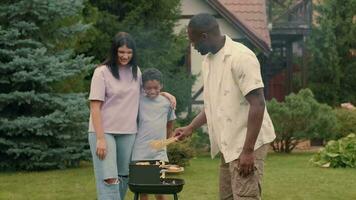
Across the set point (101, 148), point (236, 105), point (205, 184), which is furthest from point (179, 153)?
point (236, 105)

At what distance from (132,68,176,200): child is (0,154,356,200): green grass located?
247 centimetres

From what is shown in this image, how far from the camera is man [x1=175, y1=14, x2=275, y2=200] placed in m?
4.70

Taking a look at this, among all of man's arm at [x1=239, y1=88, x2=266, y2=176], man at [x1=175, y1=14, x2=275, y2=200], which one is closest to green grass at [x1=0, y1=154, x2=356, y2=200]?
man at [x1=175, y1=14, x2=275, y2=200]

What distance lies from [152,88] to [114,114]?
1.66 feet

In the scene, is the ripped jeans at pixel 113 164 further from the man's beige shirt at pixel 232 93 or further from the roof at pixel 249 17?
the roof at pixel 249 17

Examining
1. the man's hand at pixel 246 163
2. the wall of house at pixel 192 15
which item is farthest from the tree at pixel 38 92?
the man's hand at pixel 246 163

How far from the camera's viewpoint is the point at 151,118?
21.5ft

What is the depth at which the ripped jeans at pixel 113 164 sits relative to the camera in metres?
6.06

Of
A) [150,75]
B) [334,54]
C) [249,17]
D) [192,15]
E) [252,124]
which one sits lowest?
[334,54]

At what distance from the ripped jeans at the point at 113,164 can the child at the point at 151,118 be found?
5.0 inches

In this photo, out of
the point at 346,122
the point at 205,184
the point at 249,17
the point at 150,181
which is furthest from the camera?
the point at 249,17

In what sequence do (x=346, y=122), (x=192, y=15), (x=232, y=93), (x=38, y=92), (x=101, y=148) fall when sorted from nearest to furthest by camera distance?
(x=232, y=93)
(x=101, y=148)
(x=38, y=92)
(x=346, y=122)
(x=192, y=15)

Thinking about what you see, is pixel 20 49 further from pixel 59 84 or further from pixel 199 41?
pixel 199 41

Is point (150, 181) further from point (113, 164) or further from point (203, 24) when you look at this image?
point (203, 24)
